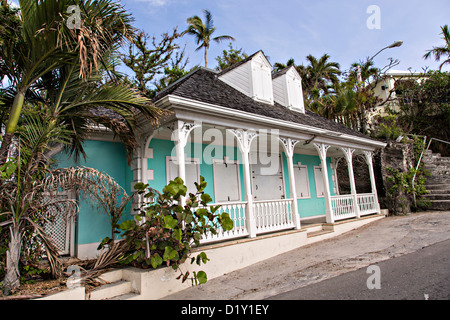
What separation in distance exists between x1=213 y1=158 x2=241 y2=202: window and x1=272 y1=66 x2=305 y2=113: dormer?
3.58 m

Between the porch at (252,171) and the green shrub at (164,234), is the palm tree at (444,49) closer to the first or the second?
the porch at (252,171)

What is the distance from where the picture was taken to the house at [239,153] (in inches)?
252

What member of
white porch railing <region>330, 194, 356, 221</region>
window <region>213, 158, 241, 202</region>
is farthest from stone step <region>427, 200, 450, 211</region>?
window <region>213, 158, 241, 202</region>

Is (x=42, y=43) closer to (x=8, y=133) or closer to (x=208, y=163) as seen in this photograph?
(x=8, y=133)

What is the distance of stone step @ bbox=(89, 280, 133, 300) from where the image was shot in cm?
415

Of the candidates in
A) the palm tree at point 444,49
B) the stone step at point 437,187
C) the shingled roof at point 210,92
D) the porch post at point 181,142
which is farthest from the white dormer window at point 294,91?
the palm tree at point 444,49

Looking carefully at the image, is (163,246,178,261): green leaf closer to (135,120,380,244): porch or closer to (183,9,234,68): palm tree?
(135,120,380,244): porch

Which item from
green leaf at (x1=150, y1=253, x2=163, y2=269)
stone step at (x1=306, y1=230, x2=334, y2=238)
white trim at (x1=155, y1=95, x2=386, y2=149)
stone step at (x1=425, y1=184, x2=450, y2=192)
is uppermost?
white trim at (x1=155, y1=95, x2=386, y2=149)

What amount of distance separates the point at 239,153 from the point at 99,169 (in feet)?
14.5

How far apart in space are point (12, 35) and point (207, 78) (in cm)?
549

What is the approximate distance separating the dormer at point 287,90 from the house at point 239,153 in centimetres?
4

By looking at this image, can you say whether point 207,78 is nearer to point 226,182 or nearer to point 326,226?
point 226,182

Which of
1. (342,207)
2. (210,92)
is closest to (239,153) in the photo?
(210,92)

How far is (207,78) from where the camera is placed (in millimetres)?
9086
